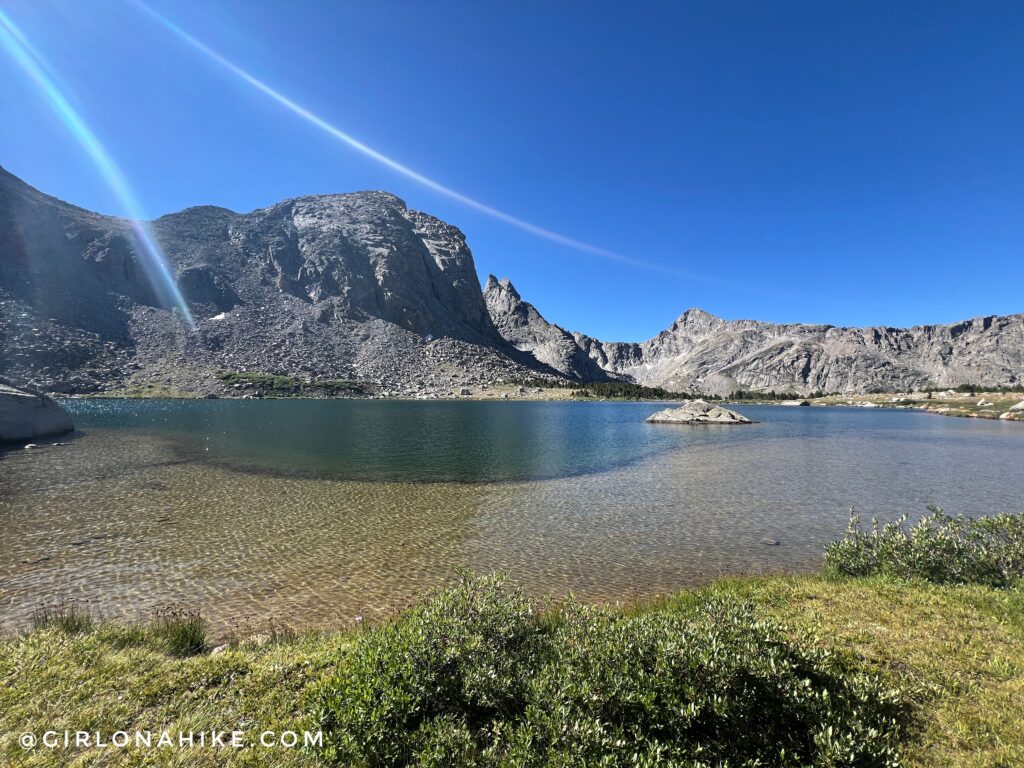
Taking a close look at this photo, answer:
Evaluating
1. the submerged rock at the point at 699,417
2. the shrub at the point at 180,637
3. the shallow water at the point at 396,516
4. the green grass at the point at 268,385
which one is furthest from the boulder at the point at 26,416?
the green grass at the point at 268,385

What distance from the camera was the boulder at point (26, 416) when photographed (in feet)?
155

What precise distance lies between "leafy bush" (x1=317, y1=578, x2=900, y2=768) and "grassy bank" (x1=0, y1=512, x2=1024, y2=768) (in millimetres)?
27

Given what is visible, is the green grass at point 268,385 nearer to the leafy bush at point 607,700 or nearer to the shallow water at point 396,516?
the shallow water at point 396,516

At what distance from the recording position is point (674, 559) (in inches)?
766

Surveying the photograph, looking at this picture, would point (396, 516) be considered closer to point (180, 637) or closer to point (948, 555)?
point (180, 637)

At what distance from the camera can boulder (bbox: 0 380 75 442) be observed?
47.2 metres

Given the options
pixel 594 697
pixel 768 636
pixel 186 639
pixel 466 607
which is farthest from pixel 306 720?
pixel 768 636

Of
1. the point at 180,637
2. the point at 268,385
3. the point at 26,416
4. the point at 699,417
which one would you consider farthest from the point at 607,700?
the point at 268,385

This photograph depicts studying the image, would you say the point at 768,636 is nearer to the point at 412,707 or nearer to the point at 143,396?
the point at 412,707

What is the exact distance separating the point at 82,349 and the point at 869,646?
232m

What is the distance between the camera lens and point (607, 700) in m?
6.30

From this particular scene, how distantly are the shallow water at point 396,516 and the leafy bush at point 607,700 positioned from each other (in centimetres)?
801

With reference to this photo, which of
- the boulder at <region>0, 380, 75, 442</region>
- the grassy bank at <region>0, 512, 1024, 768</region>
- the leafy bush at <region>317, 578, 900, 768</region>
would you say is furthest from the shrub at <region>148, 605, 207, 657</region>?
the boulder at <region>0, 380, 75, 442</region>

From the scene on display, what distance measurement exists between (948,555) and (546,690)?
16.0 meters
